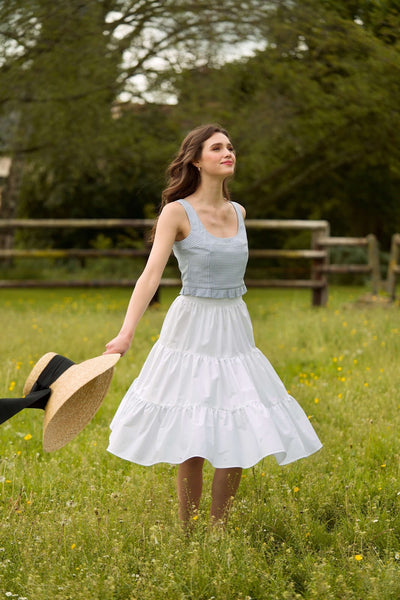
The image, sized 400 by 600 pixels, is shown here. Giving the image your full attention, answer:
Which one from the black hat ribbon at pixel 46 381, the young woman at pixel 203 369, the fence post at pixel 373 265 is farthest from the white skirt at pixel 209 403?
the fence post at pixel 373 265

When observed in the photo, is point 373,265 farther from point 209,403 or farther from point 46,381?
point 46,381

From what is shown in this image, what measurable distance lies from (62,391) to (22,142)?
446 inches

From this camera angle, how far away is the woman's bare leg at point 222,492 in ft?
10.6

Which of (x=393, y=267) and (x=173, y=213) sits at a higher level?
(x=173, y=213)

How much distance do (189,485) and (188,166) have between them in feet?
4.74

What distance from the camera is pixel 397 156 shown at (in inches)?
610

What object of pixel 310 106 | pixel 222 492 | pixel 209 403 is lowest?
pixel 310 106

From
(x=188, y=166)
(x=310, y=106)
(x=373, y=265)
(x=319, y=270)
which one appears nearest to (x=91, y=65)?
(x=310, y=106)

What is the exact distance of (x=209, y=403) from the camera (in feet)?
10.2

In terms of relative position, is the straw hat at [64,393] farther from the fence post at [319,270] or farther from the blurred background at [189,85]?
the fence post at [319,270]

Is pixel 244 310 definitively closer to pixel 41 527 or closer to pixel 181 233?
pixel 181 233

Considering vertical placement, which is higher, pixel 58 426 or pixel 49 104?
pixel 58 426

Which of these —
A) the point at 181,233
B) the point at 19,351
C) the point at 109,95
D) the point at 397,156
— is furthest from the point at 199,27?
the point at 181,233

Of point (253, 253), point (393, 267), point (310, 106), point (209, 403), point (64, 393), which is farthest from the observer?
point (310, 106)
